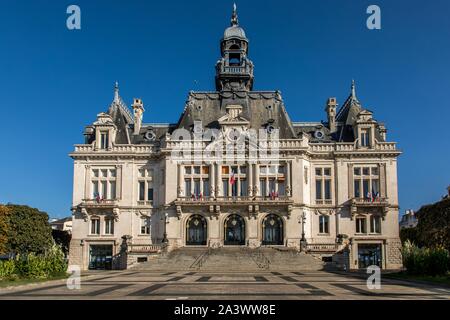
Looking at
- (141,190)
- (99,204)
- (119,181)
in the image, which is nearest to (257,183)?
(141,190)

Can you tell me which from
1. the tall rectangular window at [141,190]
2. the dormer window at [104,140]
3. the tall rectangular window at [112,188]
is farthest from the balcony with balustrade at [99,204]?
the dormer window at [104,140]

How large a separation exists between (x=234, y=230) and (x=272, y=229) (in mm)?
4966

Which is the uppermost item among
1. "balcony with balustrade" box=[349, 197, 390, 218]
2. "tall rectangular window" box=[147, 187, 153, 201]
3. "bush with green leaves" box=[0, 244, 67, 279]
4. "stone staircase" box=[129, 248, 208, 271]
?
"tall rectangular window" box=[147, 187, 153, 201]

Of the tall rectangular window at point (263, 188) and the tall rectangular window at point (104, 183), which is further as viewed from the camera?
the tall rectangular window at point (104, 183)

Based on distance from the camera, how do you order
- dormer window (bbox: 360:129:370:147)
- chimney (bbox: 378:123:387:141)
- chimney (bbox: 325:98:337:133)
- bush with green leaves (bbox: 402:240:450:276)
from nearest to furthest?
bush with green leaves (bbox: 402:240:450:276)
dormer window (bbox: 360:129:370:147)
chimney (bbox: 378:123:387:141)
chimney (bbox: 325:98:337:133)

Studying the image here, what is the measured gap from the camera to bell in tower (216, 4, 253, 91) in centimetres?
7850

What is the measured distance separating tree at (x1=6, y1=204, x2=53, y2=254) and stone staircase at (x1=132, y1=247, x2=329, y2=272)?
87.8 ft

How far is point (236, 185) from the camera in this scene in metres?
69.6

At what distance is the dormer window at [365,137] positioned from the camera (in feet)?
238

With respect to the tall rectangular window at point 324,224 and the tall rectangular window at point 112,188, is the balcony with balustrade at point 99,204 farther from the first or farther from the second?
the tall rectangular window at point 324,224

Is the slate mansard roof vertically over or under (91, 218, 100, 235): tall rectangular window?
over

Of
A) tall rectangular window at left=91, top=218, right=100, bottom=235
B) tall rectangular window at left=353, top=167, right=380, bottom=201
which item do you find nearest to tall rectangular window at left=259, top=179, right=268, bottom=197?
tall rectangular window at left=353, top=167, right=380, bottom=201

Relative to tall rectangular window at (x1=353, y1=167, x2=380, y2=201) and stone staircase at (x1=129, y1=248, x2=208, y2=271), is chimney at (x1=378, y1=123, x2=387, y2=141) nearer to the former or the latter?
tall rectangular window at (x1=353, y1=167, x2=380, y2=201)
